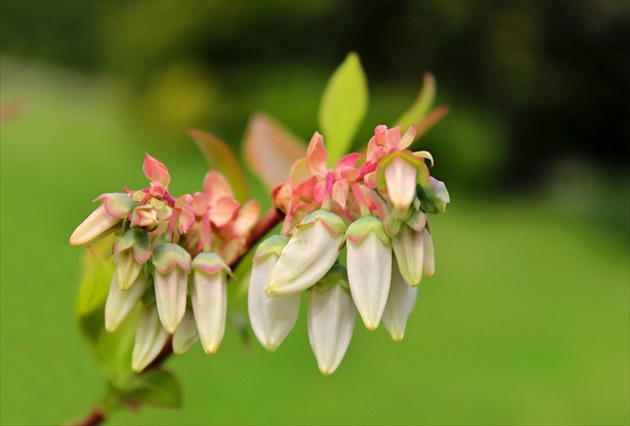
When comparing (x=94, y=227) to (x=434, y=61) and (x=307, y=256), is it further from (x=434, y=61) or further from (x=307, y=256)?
(x=434, y=61)

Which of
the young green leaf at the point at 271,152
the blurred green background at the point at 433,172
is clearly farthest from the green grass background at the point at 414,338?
the young green leaf at the point at 271,152

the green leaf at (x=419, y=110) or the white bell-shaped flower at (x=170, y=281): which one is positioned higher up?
the green leaf at (x=419, y=110)

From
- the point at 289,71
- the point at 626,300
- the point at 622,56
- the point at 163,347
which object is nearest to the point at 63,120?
the point at 289,71

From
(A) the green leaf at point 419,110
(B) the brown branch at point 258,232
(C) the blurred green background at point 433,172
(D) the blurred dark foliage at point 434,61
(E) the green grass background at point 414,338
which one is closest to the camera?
(B) the brown branch at point 258,232

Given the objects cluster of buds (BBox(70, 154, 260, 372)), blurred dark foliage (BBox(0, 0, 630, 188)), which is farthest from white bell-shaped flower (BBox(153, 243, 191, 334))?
blurred dark foliage (BBox(0, 0, 630, 188))

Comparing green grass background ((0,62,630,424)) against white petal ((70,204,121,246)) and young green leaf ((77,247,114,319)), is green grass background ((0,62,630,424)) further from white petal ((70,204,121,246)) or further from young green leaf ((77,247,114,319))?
white petal ((70,204,121,246))

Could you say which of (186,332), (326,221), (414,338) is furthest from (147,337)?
(414,338)

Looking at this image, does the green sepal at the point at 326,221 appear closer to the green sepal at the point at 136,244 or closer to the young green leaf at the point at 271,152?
the green sepal at the point at 136,244
